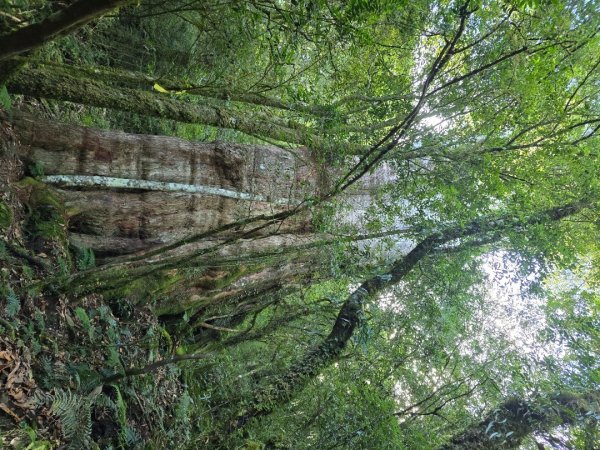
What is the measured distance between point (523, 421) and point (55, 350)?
242 inches

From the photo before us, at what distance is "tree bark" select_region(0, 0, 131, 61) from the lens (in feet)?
7.61

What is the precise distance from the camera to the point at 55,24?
2385 mm

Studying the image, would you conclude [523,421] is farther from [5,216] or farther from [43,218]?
[5,216]

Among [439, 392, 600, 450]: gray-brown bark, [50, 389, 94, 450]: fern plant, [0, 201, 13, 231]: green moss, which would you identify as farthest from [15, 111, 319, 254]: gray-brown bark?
[439, 392, 600, 450]: gray-brown bark

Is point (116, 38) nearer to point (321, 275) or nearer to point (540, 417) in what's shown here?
point (321, 275)

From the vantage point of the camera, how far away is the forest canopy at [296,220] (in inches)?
206

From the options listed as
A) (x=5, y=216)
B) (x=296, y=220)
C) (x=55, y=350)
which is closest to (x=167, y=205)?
(x=5, y=216)

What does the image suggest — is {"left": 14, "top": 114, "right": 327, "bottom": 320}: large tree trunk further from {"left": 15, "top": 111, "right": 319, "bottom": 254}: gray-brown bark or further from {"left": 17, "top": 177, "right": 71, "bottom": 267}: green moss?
{"left": 17, "top": 177, "right": 71, "bottom": 267}: green moss

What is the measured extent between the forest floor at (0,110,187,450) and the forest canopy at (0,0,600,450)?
3cm

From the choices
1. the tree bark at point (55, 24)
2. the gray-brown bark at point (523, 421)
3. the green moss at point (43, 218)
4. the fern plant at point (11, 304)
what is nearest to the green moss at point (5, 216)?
the green moss at point (43, 218)

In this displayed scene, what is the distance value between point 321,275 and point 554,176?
190 inches

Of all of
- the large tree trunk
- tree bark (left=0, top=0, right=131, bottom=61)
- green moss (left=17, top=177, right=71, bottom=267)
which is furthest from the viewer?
the large tree trunk

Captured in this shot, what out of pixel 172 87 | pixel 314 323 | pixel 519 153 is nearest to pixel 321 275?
pixel 314 323

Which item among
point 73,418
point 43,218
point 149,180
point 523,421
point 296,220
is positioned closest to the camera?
point 73,418
